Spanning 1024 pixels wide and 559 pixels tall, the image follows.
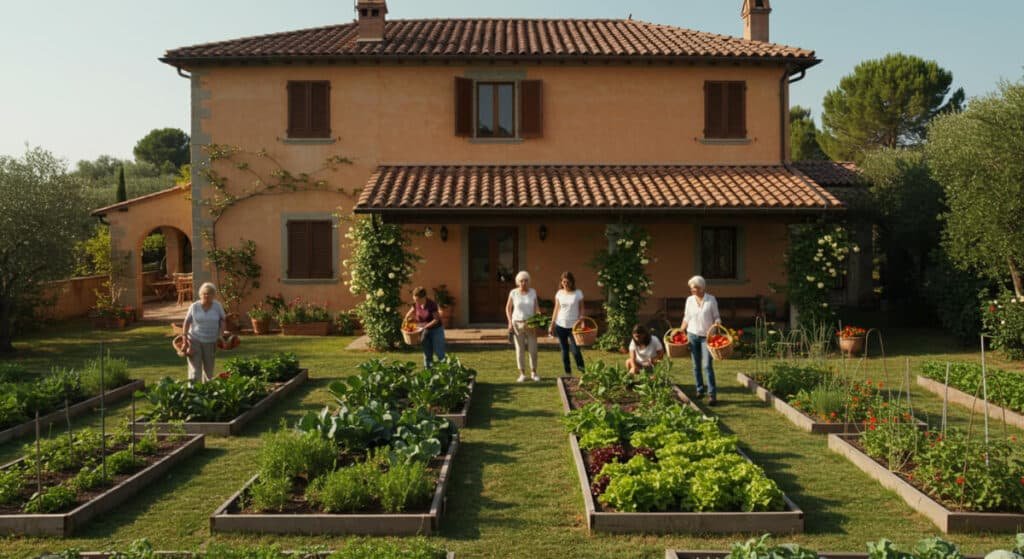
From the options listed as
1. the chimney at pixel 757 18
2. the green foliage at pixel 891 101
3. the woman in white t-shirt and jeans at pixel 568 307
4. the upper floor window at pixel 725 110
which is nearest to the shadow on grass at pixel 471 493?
the woman in white t-shirt and jeans at pixel 568 307

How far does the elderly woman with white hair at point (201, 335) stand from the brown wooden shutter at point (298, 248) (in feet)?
25.6

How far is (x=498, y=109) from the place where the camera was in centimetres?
1803

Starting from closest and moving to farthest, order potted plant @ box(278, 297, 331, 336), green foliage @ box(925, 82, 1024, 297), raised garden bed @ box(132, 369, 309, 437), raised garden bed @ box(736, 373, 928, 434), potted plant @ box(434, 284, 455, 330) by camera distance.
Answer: raised garden bed @ box(132, 369, 309, 437), raised garden bed @ box(736, 373, 928, 434), green foliage @ box(925, 82, 1024, 297), potted plant @ box(278, 297, 331, 336), potted plant @ box(434, 284, 455, 330)

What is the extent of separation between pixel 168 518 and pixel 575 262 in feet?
41.9

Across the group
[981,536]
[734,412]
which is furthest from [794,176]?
[981,536]

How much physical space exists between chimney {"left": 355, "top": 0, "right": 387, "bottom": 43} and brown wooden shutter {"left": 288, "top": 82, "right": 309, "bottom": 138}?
5.80 ft

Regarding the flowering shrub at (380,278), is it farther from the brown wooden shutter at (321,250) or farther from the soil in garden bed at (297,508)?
the soil in garden bed at (297,508)

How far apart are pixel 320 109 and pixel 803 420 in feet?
42.6

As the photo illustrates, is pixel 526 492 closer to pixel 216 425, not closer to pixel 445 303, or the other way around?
pixel 216 425

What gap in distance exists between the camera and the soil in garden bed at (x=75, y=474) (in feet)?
19.6

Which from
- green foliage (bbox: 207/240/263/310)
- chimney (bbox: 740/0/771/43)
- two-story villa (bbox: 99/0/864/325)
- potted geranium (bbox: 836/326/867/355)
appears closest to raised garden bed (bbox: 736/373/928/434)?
potted geranium (bbox: 836/326/867/355)

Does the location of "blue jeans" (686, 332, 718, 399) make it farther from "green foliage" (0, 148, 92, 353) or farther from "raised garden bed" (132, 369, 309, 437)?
"green foliage" (0, 148, 92, 353)

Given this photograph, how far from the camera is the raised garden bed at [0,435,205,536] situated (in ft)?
18.6

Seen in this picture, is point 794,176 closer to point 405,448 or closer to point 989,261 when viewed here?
point 989,261
